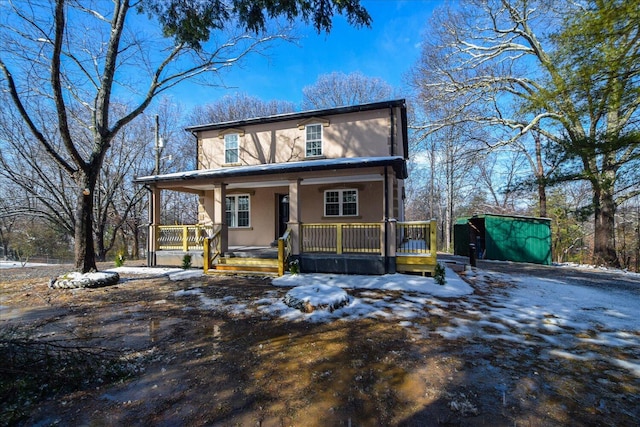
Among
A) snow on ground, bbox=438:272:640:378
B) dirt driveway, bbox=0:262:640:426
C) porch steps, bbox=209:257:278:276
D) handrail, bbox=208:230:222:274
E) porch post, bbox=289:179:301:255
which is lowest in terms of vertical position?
snow on ground, bbox=438:272:640:378

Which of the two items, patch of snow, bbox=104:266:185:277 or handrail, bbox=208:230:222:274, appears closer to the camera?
handrail, bbox=208:230:222:274

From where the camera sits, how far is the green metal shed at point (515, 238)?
12734 millimetres

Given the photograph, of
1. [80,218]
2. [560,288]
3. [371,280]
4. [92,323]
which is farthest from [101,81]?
[560,288]

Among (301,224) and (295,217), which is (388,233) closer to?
(301,224)

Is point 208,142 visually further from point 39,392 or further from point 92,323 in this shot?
point 39,392

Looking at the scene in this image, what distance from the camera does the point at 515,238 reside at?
1330 centimetres

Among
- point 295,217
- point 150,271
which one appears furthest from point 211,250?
point 295,217

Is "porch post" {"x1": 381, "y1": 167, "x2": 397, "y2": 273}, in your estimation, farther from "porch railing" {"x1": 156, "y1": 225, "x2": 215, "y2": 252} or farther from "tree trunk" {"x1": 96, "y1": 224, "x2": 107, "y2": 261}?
"tree trunk" {"x1": 96, "y1": 224, "x2": 107, "y2": 261}

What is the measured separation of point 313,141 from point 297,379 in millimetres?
9645

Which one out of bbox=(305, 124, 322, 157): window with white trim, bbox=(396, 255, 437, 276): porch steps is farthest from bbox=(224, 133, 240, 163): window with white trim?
bbox=(396, 255, 437, 276): porch steps

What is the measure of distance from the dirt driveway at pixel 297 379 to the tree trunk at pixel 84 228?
3.59 metres

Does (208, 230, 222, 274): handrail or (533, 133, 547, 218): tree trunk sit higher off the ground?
(533, 133, 547, 218): tree trunk

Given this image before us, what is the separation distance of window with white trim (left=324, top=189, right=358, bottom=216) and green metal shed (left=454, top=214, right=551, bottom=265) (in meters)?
7.52

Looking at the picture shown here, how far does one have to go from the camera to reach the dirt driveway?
240cm
